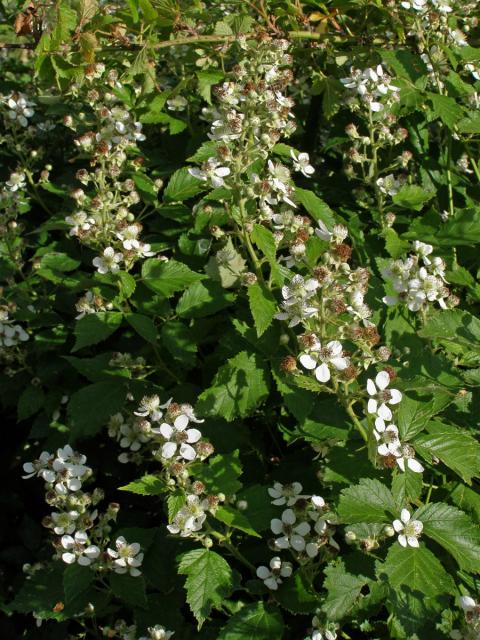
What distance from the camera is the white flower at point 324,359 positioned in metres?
2.02

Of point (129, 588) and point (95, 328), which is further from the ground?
point (95, 328)

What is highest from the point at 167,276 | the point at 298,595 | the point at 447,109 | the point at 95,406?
the point at 447,109

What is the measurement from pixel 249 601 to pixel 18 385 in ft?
5.06

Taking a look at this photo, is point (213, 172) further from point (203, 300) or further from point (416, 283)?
point (416, 283)

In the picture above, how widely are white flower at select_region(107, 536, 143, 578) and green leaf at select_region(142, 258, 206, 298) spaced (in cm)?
90

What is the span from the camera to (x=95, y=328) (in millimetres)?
2586

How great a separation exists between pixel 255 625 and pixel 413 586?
0.55 meters

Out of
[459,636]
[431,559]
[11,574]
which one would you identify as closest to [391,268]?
[431,559]

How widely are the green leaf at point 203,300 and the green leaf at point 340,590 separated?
39.4 inches

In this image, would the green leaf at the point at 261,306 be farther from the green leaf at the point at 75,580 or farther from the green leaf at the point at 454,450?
the green leaf at the point at 75,580

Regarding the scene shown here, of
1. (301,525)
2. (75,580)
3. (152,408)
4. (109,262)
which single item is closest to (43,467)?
(75,580)

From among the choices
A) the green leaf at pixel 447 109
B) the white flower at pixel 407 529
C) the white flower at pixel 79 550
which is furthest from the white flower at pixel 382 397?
the green leaf at pixel 447 109

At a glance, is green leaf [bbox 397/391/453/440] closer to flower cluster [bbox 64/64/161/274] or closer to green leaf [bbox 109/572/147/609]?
green leaf [bbox 109/572/147/609]

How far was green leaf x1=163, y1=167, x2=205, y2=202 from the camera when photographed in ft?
9.62
